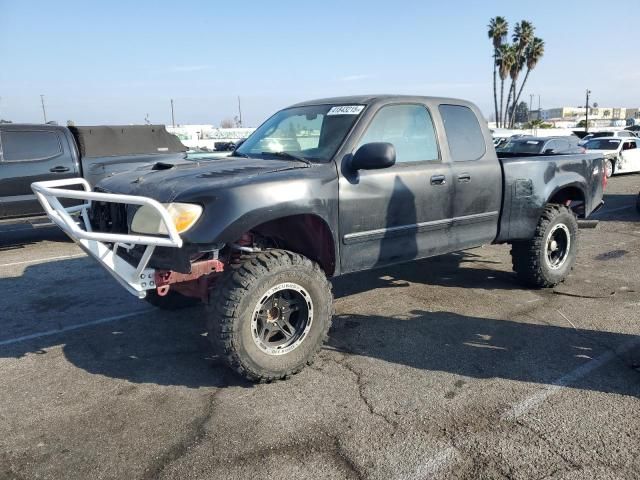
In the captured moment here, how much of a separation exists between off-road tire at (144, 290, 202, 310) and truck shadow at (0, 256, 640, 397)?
8 cm

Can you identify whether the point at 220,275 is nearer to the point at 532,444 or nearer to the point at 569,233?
the point at 532,444

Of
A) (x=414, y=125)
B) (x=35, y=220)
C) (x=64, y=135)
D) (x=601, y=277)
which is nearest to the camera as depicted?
(x=414, y=125)

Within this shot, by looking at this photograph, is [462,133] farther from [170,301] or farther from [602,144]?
[602,144]

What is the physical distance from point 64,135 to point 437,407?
7.76 meters

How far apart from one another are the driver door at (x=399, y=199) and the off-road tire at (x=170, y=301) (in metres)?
1.88

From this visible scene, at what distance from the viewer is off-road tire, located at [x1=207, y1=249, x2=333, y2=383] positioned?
11.1ft

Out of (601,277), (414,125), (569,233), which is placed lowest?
(601,277)

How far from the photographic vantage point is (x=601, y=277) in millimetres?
6199

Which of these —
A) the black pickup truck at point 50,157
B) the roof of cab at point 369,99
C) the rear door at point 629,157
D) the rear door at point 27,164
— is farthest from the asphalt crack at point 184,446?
the rear door at point 629,157

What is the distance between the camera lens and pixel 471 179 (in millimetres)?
4777

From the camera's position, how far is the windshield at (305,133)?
4176mm

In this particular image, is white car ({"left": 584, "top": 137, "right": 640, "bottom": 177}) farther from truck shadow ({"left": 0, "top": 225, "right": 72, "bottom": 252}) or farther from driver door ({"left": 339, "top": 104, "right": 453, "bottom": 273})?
truck shadow ({"left": 0, "top": 225, "right": 72, "bottom": 252})

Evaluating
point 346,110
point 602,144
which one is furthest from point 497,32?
point 346,110

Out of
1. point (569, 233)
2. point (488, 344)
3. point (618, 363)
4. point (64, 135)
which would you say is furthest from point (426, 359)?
point (64, 135)
